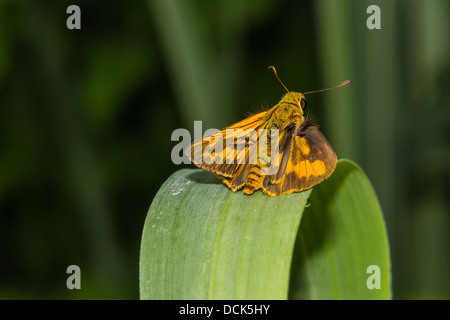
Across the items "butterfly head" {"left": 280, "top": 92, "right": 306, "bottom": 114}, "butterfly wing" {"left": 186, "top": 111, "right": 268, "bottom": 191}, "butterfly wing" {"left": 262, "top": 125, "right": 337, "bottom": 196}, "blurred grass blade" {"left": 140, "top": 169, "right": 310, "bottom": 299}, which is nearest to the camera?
"blurred grass blade" {"left": 140, "top": 169, "right": 310, "bottom": 299}

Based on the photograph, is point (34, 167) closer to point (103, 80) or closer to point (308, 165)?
point (103, 80)

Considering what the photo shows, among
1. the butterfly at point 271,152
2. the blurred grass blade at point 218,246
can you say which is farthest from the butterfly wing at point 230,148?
the blurred grass blade at point 218,246

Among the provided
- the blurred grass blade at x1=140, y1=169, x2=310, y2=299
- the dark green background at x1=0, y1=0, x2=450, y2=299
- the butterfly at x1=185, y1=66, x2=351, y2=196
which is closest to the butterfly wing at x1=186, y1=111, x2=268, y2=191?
the butterfly at x1=185, y1=66, x2=351, y2=196

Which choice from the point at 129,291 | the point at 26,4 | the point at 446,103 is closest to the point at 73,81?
the point at 26,4

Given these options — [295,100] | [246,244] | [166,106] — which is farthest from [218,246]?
[166,106]

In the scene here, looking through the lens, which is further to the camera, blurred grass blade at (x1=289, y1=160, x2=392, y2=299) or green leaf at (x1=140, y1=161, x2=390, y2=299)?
blurred grass blade at (x1=289, y1=160, x2=392, y2=299)

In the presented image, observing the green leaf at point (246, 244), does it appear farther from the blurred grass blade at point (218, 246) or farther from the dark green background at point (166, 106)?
the dark green background at point (166, 106)

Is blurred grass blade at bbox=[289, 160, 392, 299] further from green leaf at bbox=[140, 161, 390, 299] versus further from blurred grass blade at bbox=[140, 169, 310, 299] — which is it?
blurred grass blade at bbox=[140, 169, 310, 299]
